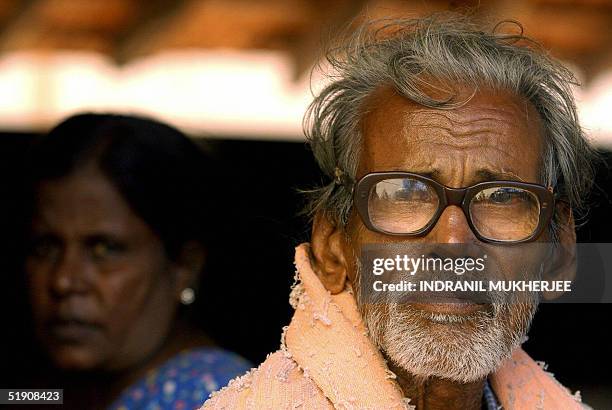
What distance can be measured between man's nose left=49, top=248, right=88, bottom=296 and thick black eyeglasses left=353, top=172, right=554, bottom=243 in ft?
3.81

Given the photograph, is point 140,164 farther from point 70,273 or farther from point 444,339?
point 444,339

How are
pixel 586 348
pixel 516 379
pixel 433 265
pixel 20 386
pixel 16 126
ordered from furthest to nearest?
pixel 586 348 < pixel 16 126 < pixel 20 386 < pixel 516 379 < pixel 433 265

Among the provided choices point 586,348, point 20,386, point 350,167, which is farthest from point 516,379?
point 586,348

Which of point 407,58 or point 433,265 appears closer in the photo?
point 433,265

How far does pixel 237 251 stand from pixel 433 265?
2.29 meters

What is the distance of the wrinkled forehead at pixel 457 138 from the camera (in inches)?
80.4

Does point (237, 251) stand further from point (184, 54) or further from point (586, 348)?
point (586, 348)

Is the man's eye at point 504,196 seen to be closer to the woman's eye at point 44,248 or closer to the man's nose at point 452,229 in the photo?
the man's nose at point 452,229

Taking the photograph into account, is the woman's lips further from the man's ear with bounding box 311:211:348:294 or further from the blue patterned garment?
the man's ear with bounding box 311:211:348:294

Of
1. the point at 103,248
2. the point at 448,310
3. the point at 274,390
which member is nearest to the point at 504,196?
the point at 448,310

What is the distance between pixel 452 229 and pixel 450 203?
0.05 metres

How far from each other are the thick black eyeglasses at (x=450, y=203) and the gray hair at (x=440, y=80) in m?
0.12

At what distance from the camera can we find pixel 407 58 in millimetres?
2145

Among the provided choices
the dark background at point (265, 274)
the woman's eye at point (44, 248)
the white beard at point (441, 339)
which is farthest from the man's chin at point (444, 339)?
the dark background at point (265, 274)
